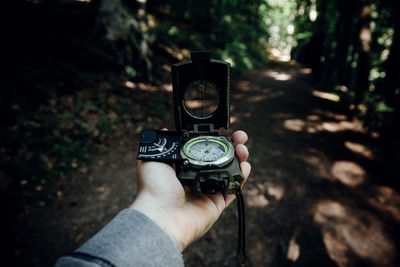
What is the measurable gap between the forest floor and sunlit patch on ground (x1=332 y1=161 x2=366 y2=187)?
0.02 meters

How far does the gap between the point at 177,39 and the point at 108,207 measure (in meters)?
9.22

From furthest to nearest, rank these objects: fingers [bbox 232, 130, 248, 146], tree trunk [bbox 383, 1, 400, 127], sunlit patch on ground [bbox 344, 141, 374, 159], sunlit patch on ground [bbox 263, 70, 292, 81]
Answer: sunlit patch on ground [bbox 263, 70, 292, 81] → tree trunk [bbox 383, 1, 400, 127] → sunlit patch on ground [bbox 344, 141, 374, 159] → fingers [bbox 232, 130, 248, 146]

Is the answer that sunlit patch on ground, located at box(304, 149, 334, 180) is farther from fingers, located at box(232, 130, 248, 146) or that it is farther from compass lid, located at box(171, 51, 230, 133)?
compass lid, located at box(171, 51, 230, 133)

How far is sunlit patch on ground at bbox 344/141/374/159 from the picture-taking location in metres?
5.77

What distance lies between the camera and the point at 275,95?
9914mm

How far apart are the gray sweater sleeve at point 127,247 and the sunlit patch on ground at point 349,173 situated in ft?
15.8

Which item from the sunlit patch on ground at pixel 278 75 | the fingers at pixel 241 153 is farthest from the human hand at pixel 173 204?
the sunlit patch on ground at pixel 278 75

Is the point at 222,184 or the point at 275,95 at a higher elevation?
the point at 222,184

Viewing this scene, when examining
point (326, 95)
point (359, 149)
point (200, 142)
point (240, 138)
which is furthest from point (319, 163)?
point (326, 95)

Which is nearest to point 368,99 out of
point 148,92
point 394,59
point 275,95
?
point 394,59

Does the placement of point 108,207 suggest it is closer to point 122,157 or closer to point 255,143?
point 122,157

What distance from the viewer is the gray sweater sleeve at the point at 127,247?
1.08 metres

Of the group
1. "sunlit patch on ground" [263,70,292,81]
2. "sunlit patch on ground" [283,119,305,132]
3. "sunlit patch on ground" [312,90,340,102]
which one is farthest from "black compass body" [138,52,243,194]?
"sunlit patch on ground" [263,70,292,81]

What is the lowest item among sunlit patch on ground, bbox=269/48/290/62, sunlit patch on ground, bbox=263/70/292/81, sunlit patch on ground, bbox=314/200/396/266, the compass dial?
sunlit patch on ground, bbox=314/200/396/266
